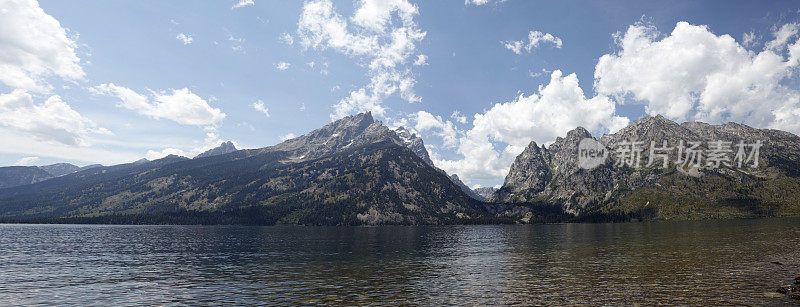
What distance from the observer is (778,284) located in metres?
45.6

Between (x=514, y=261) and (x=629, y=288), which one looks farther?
(x=514, y=261)

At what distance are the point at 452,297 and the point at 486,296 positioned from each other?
164 inches

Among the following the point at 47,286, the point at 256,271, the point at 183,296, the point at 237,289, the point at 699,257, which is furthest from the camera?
the point at 699,257

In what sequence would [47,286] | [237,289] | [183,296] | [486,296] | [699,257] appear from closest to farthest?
1. [486,296]
2. [183,296]
3. [237,289]
4. [47,286]
5. [699,257]

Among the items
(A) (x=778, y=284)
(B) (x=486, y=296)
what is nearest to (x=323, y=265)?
(B) (x=486, y=296)

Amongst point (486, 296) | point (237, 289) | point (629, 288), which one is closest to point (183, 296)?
point (237, 289)

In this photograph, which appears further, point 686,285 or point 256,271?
point 256,271

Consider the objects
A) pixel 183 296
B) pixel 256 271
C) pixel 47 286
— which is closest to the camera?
pixel 183 296

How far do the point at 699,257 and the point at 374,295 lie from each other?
71987 millimetres

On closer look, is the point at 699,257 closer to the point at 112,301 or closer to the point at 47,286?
the point at 112,301

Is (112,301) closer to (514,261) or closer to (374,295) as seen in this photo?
(374,295)

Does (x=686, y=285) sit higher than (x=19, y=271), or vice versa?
(x=686, y=285)

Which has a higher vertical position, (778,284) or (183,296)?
(778,284)

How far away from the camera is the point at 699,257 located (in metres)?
75.2
